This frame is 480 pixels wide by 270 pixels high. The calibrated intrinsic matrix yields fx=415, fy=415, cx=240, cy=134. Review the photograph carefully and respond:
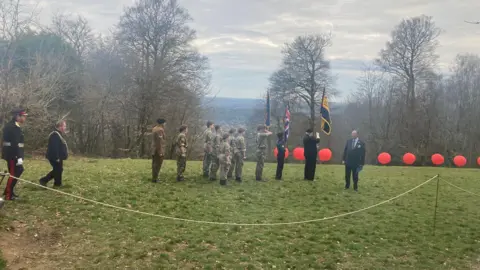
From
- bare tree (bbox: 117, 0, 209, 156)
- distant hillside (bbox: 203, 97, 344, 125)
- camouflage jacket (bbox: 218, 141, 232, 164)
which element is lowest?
camouflage jacket (bbox: 218, 141, 232, 164)

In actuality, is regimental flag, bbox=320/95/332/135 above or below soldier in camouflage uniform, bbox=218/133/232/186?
above

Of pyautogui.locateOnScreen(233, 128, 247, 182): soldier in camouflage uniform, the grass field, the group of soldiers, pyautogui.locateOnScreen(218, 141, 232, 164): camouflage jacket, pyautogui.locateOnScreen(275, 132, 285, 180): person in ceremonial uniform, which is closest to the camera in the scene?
the grass field

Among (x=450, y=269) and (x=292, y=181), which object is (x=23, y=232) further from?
(x=292, y=181)

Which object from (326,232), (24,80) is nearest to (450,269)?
(326,232)

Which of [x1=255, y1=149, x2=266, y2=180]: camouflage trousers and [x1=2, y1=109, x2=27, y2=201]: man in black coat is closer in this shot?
[x1=2, y1=109, x2=27, y2=201]: man in black coat

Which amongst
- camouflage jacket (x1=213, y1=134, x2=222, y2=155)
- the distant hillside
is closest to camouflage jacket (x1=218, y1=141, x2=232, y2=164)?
camouflage jacket (x1=213, y1=134, x2=222, y2=155)

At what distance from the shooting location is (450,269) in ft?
26.7

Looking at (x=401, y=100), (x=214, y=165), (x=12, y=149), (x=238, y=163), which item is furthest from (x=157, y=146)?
(x=401, y=100)

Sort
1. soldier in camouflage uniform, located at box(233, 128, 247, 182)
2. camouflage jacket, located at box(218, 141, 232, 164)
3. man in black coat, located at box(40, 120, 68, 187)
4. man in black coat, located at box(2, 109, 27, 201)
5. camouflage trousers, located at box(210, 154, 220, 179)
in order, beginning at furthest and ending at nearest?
soldier in camouflage uniform, located at box(233, 128, 247, 182), camouflage trousers, located at box(210, 154, 220, 179), camouflage jacket, located at box(218, 141, 232, 164), man in black coat, located at box(40, 120, 68, 187), man in black coat, located at box(2, 109, 27, 201)

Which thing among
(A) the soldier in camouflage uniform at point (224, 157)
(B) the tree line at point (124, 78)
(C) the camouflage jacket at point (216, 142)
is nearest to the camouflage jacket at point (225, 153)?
(A) the soldier in camouflage uniform at point (224, 157)

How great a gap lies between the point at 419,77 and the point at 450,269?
31.9 m

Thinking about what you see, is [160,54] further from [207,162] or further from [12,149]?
[12,149]

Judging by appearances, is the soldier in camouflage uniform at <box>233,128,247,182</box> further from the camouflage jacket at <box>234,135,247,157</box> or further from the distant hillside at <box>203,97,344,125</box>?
the distant hillside at <box>203,97,344,125</box>

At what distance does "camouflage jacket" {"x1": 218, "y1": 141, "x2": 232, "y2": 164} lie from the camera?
1441 centimetres
